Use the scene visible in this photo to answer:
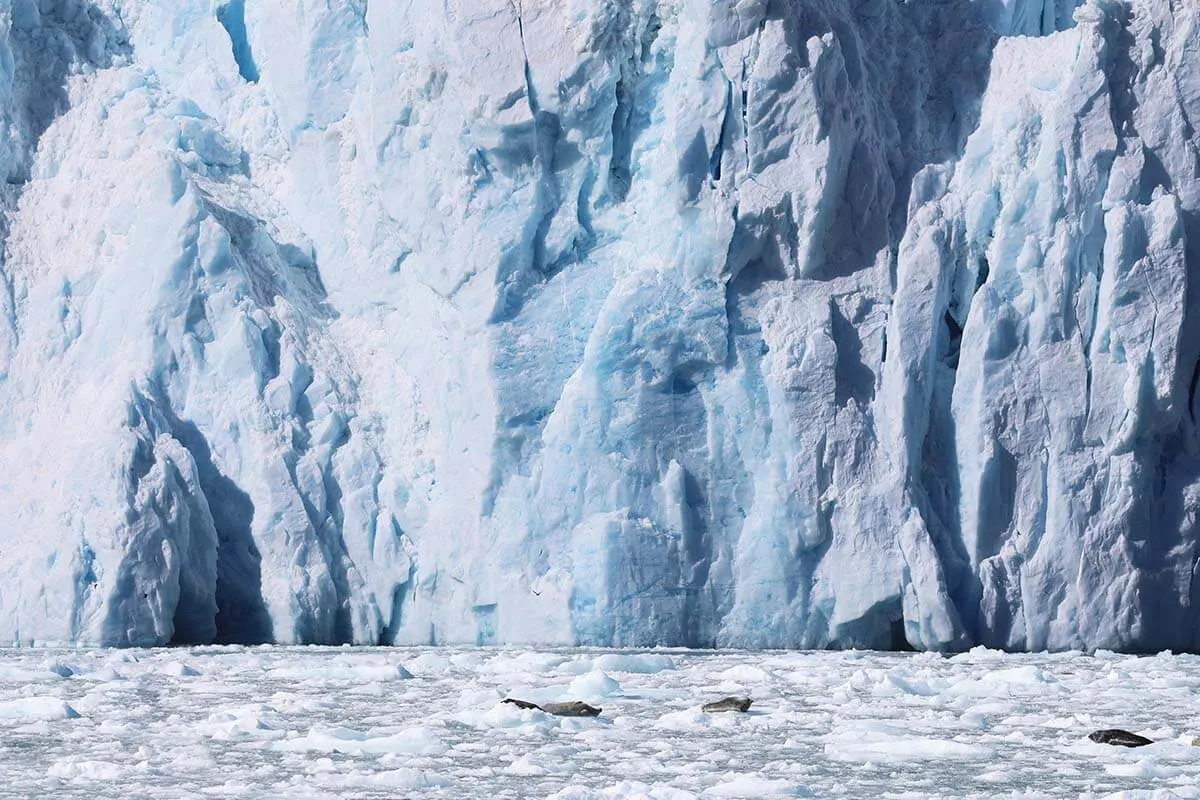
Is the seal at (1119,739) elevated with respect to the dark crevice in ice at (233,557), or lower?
lower

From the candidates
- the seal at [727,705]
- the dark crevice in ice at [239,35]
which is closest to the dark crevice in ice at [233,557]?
the dark crevice in ice at [239,35]

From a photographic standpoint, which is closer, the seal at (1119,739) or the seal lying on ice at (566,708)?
the seal at (1119,739)

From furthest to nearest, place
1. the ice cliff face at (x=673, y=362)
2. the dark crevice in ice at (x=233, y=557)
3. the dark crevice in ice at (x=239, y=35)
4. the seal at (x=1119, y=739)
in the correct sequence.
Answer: the dark crevice in ice at (x=239, y=35)
the dark crevice in ice at (x=233, y=557)
the ice cliff face at (x=673, y=362)
the seal at (x=1119, y=739)

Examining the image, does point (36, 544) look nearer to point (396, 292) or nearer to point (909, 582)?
point (396, 292)

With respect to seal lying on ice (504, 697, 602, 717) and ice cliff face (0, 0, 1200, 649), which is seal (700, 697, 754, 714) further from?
ice cliff face (0, 0, 1200, 649)

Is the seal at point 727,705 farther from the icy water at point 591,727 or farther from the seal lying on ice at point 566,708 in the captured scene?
the seal lying on ice at point 566,708

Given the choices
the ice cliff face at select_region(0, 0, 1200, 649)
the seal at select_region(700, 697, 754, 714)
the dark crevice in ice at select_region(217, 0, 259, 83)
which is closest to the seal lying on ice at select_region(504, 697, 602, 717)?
the seal at select_region(700, 697, 754, 714)

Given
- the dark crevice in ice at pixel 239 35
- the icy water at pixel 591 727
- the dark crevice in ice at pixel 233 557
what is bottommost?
the icy water at pixel 591 727

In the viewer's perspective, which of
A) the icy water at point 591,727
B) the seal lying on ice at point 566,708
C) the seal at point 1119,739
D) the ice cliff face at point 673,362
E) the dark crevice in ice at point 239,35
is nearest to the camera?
the icy water at point 591,727
